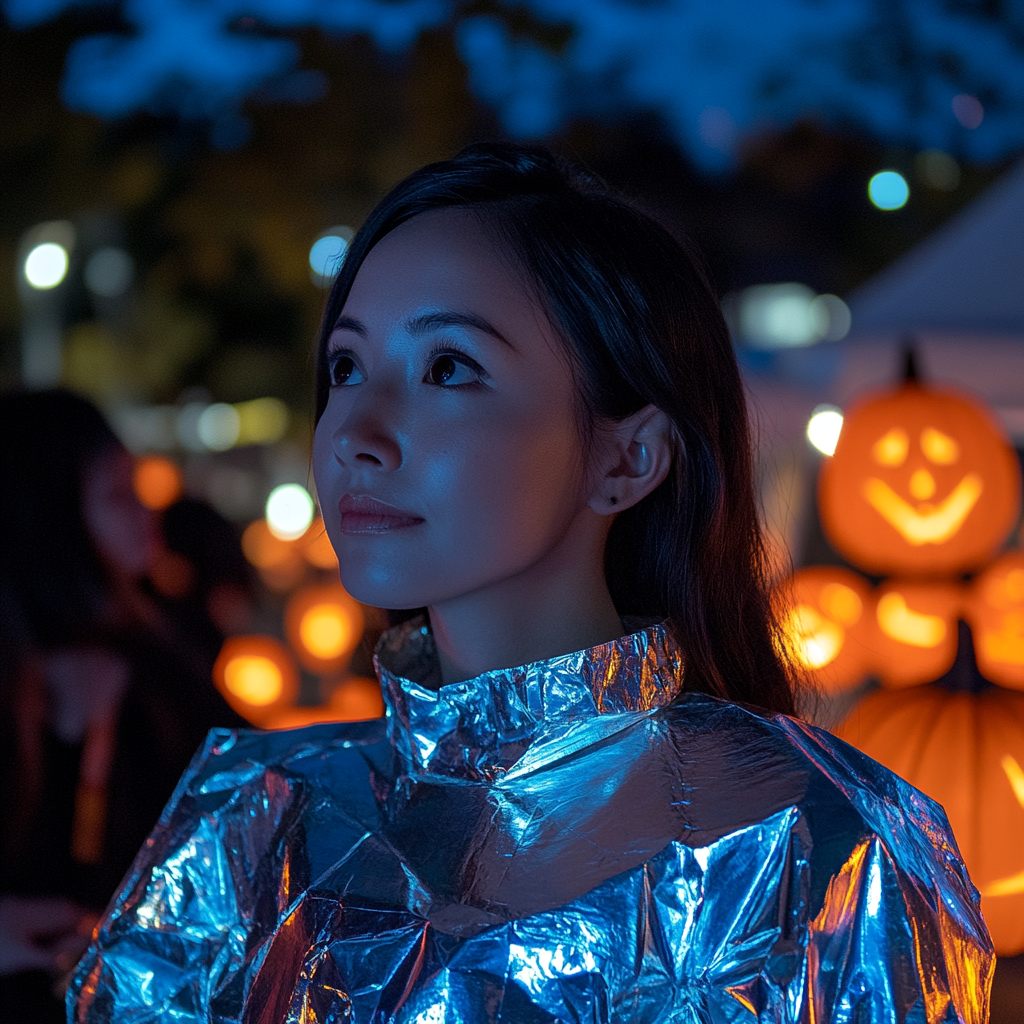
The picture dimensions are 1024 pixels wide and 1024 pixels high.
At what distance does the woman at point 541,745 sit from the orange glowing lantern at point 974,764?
1034mm

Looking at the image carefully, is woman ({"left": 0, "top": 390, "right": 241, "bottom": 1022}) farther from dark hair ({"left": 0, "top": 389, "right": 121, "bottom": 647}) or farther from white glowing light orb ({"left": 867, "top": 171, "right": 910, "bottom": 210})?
white glowing light orb ({"left": 867, "top": 171, "right": 910, "bottom": 210})

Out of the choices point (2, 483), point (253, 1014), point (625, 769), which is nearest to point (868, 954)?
point (625, 769)

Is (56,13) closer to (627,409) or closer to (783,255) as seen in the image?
(627,409)

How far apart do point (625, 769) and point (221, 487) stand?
11.4 m

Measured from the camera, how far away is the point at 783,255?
11789mm

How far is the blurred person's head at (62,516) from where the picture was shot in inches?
86.9

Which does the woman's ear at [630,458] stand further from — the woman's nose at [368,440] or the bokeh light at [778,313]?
the bokeh light at [778,313]

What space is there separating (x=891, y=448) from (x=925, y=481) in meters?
0.13

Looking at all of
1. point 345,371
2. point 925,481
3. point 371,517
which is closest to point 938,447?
point 925,481

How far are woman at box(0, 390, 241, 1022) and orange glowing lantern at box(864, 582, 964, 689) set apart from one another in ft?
6.12

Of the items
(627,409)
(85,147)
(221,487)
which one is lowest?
(221,487)

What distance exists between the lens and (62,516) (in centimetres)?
224

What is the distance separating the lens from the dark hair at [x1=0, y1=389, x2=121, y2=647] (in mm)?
2205

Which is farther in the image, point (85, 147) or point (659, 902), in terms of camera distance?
point (85, 147)
